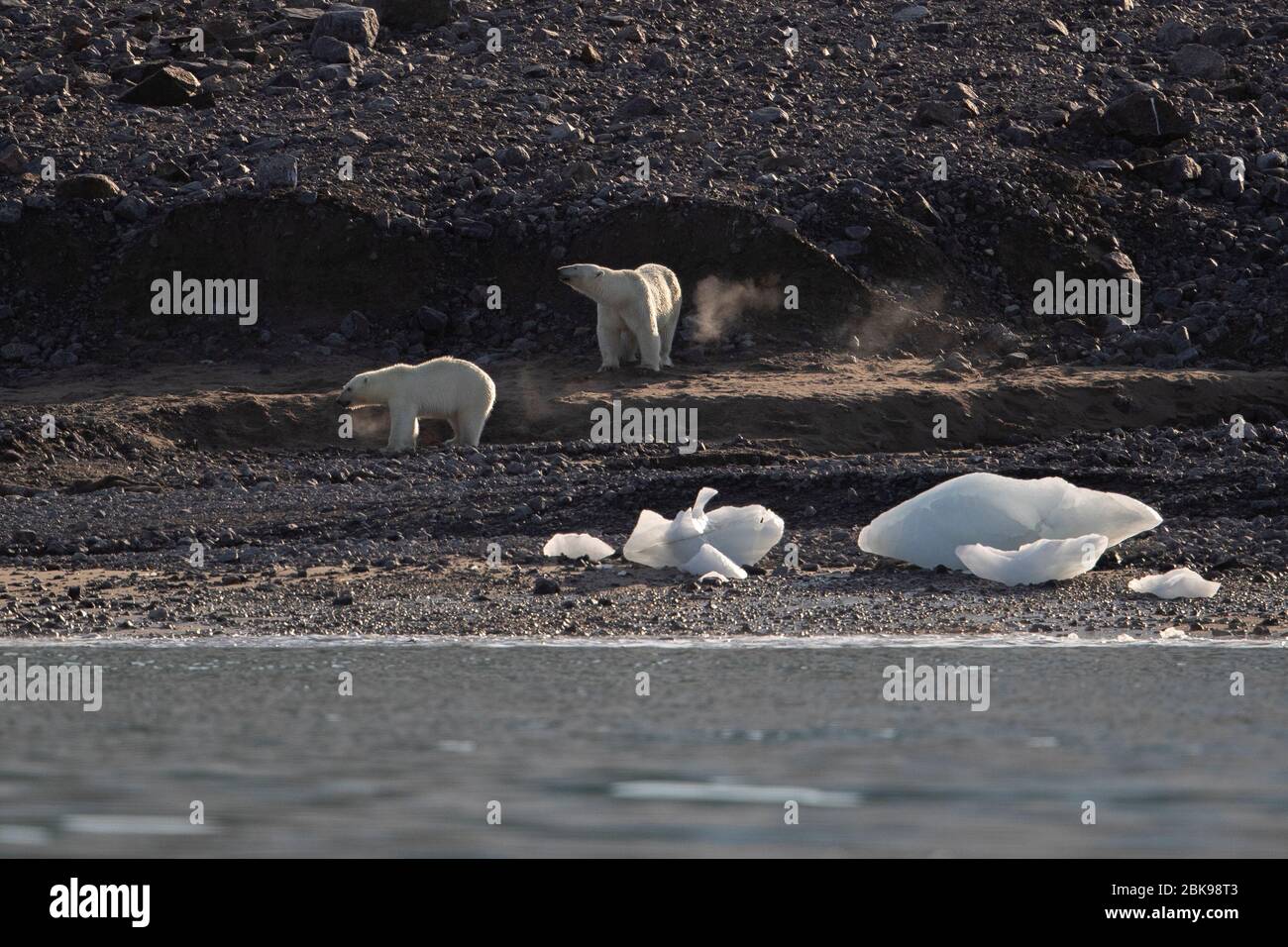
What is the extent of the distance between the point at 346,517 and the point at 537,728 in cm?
655

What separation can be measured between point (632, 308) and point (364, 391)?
342 centimetres

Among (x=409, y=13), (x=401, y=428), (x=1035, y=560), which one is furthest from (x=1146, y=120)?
(x=1035, y=560)

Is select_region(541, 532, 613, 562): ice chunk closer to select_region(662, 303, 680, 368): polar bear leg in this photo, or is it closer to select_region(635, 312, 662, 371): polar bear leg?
select_region(635, 312, 662, 371): polar bear leg

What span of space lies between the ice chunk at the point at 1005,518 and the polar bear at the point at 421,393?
6.17 meters

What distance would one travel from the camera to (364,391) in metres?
16.0

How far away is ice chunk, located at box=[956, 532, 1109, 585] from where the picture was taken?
33.3 ft

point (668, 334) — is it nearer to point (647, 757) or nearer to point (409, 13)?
point (409, 13)

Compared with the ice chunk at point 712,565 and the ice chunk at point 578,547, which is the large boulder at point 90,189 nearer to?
the ice chunk at point 578,547

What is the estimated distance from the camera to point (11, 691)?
7488 millimetres

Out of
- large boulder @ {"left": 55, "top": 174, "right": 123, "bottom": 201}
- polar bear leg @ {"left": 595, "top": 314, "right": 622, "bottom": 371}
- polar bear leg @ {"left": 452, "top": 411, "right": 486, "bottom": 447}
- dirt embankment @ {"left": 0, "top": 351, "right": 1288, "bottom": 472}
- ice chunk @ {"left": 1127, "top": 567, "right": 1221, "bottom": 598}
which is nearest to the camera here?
ice chunk @ {"left": 1127, "top": 567, "right": 1221, "bottom": 598}

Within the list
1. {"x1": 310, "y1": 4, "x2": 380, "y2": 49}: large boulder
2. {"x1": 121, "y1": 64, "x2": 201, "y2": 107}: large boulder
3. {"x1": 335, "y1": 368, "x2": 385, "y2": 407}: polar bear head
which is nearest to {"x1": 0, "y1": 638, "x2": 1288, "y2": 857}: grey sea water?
{"x1": 335, "y1": 368, "x2": 385, "y2": 407}: polar bear head

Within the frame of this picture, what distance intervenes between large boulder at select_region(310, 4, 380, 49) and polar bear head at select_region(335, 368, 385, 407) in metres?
12.6

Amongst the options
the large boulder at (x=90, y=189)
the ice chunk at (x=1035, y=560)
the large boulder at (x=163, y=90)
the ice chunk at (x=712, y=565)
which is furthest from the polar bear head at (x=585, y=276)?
the large boulder at (x=163, y=90)
